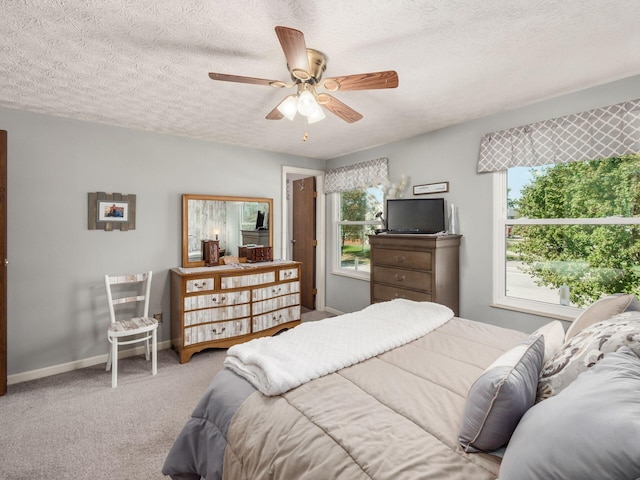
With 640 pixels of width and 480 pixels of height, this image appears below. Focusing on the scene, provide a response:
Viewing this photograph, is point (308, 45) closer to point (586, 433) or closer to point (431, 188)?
point (586, 433)

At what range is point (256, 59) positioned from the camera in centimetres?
198

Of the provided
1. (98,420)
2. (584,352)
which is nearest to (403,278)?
(584,352)

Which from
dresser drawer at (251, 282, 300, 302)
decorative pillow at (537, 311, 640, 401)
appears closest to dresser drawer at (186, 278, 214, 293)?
dresser drawer at (251, 282, 300, 302)

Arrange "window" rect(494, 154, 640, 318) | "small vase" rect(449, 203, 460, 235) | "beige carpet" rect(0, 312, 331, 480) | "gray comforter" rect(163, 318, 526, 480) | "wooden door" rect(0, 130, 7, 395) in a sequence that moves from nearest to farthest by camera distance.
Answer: "gray comforter" rect(163, 318, 526, 480), "beige carpet" rect(0, 312, 331, 480), "window" rect(494, 154, 640, 318), "wooden door" rect(0, 130, 7, 395), "small vase" rect(449, 203, 460, 235)

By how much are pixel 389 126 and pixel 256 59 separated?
1797 millimetres

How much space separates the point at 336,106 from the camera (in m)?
2.16

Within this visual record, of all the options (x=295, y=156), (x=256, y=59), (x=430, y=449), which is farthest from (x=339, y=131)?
(x=430, y=449)

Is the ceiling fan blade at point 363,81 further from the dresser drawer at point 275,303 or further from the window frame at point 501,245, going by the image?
the dresser drawer at point 275,303

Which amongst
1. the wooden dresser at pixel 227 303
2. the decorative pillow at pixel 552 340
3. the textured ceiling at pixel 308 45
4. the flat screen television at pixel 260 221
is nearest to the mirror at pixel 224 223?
the flat screen television at pixel 260 221

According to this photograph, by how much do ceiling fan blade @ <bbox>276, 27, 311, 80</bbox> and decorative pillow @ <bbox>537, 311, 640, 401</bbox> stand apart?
1.61 meters

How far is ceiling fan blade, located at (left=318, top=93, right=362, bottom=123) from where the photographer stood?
79.6 inches

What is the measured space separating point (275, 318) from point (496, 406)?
316cm

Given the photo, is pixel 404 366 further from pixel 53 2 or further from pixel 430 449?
Result: pixel 53 2

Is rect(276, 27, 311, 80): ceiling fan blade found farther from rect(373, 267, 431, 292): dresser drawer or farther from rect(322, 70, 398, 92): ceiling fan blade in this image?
rect(373, 267, 431, 292): dresser drawer
